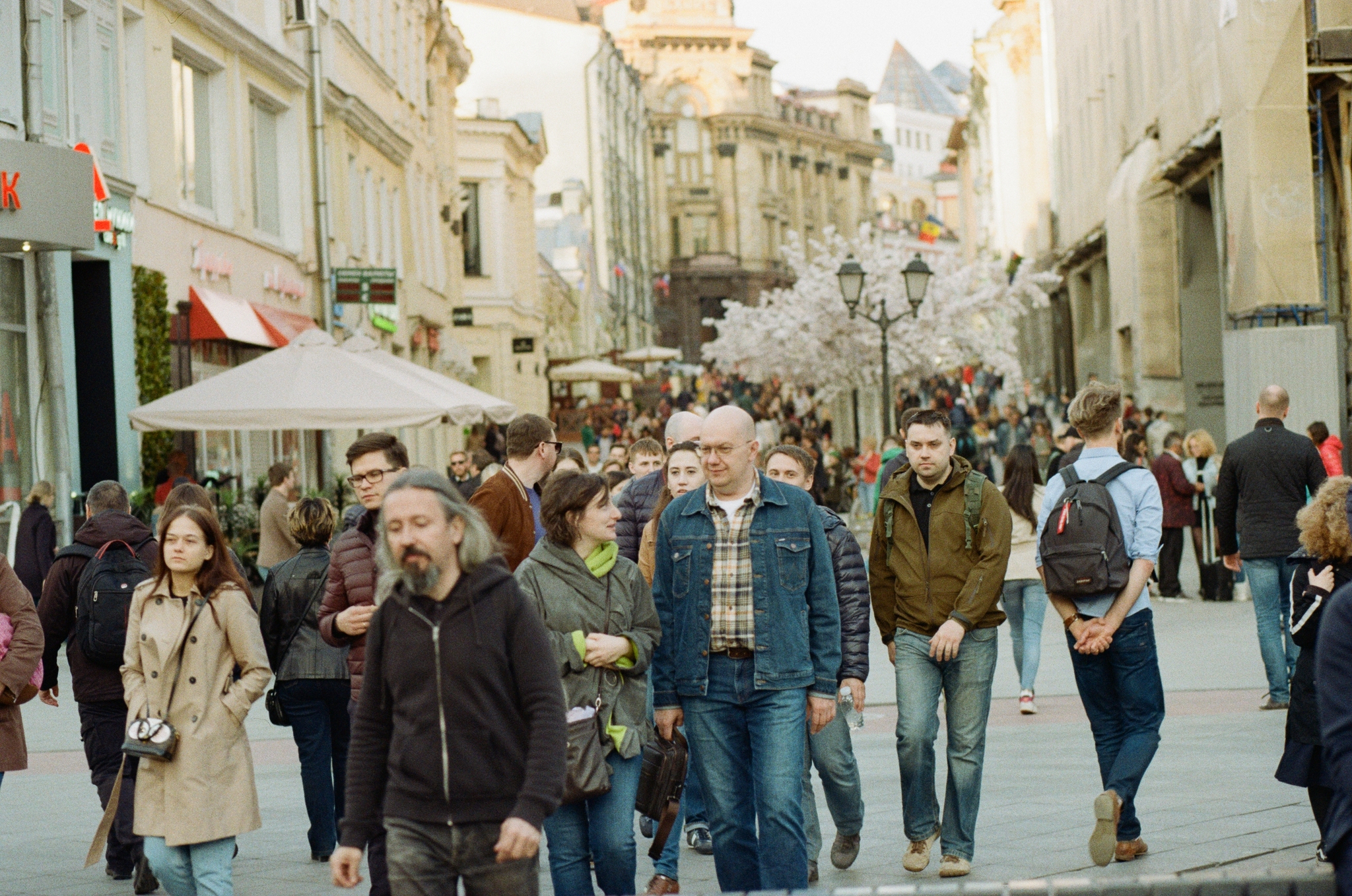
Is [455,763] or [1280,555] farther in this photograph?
[1280,555]

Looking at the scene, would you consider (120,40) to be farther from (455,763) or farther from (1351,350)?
(455,763)

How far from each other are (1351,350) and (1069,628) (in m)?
14.9

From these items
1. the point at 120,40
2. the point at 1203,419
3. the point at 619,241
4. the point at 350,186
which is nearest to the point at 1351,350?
the point at 1203,419

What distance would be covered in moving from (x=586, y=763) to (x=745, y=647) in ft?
2.81

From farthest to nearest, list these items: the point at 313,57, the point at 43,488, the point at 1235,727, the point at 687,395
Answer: the point at 687,395 < the point at 313,57 < the point at 43,488 < the point at 1235,727

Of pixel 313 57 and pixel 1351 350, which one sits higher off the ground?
pixel 313 57

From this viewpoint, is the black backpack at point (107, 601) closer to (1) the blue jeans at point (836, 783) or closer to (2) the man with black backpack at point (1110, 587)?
(1) the blue jeans at point (836, 783)

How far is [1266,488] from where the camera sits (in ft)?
36.5

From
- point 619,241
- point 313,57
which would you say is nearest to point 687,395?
point 619,241

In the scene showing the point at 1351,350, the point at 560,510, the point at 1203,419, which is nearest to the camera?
the point at 560,510

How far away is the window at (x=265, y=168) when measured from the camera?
2472 centimetres

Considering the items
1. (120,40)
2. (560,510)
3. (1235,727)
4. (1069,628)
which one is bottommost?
(1235,727)

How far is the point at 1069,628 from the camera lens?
746 centimetres

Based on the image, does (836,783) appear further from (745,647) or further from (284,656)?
(284,656)
